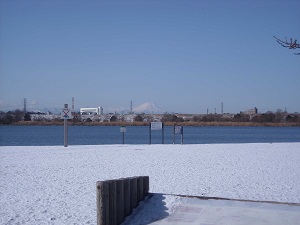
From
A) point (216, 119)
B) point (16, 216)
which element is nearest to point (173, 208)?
point (16, 216)

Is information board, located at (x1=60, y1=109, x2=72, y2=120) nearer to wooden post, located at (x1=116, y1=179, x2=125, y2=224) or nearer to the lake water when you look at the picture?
the lake water

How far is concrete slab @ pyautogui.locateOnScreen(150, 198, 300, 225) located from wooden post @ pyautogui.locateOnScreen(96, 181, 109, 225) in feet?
2.47

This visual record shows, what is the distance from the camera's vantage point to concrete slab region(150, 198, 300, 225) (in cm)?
626

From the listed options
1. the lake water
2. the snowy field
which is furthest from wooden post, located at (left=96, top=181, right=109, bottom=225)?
the lake water

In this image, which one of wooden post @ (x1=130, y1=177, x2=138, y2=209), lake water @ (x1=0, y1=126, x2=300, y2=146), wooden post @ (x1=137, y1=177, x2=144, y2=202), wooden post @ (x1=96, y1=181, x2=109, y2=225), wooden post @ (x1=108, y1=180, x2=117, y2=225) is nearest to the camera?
wooden post @ (x1=96, y1=181, x2=109, y2=225)

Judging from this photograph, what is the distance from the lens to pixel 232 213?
6.62 metres

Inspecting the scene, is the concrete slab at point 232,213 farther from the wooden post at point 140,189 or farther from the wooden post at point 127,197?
the wooden post at point 140,189

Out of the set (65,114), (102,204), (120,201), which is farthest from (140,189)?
(65,114)

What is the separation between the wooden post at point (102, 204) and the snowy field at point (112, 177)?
1.63ft

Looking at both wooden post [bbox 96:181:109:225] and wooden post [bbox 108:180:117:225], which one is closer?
wooden post [bbox 96:181:109:225]

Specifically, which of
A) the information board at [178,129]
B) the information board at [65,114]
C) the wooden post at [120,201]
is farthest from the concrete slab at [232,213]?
the information board at [178,129]

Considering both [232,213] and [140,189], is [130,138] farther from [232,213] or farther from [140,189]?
[232,213]

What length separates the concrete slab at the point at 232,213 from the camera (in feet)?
20.5

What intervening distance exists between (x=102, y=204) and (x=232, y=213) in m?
2.06
